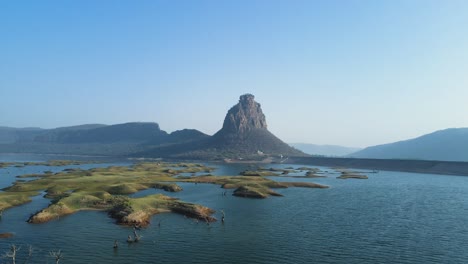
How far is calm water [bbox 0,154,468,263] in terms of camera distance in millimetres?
46750

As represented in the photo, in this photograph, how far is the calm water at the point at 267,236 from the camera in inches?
1841

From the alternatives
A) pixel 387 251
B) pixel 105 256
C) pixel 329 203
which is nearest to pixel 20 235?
pixel 105 256

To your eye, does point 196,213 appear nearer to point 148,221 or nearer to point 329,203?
point 148,221

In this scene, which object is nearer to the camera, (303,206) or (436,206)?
(303,206)

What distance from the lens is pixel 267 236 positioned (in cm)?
5688

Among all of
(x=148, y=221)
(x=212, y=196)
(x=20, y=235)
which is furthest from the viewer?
(x=212, y=196)

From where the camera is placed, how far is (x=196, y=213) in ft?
226

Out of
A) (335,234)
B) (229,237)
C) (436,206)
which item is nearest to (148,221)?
(229,237)

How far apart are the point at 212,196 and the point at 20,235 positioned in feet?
168

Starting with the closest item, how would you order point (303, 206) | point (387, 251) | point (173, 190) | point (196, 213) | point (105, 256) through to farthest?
1. point (105, 256)
2. point (387, 251)
3. point (196, 213)
4. point (303, 206)
5. point (173, 190)

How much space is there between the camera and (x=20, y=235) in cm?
5375

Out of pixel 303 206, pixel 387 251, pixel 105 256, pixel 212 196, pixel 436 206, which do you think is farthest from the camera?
pixel 212 196

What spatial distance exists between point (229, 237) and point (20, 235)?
29.9m

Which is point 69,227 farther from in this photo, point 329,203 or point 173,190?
point 329,203
